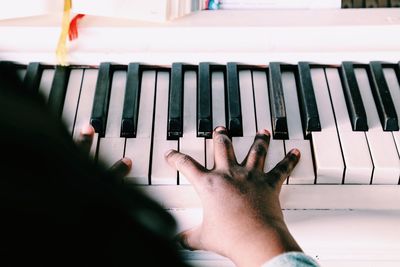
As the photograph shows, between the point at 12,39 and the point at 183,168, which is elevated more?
the point at 12,39

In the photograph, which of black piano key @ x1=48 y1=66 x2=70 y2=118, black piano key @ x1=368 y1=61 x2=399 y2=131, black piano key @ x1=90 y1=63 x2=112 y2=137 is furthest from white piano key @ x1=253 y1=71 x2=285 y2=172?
black piano key @ x1=48 y1=66 x2=70 y2=118

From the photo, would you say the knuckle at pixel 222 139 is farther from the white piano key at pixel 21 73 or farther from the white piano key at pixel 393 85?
the white piano key at pixel 21 73

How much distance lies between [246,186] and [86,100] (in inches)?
17.4

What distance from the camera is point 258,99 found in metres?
1.34

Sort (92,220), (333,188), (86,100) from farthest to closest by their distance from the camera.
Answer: (86,100) → (333,188) → (92,220)

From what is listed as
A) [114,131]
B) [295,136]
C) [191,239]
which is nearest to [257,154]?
[295,136]

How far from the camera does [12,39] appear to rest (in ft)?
4.48

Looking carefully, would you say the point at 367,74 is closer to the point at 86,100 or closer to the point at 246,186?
the point at 246,186

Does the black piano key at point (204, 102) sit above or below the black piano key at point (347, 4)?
below

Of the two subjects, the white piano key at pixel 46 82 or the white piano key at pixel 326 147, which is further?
the white piano key at pixel 46 82

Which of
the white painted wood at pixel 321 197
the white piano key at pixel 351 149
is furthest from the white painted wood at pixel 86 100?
the white piano key at pixel 351 149

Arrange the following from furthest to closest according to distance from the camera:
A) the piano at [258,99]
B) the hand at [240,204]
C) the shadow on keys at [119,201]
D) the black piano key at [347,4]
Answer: the black piano key at [347,4] → the piano at [258,99] → the hand at [240,204] → the shadow on keys at [119,201]

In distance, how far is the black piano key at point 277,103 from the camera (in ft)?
4.14

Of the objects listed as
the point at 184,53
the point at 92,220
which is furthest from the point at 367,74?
the point at 92,220
